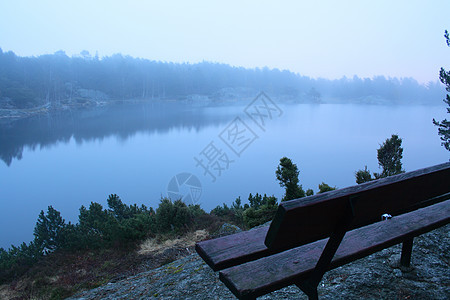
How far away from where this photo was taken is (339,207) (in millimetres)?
1273

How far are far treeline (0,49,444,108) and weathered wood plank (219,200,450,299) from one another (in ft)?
207

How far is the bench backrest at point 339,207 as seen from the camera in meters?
1.17

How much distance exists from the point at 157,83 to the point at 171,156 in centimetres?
5401

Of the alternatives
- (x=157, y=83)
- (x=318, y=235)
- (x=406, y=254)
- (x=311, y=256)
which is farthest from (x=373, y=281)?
(x=157, y=83)

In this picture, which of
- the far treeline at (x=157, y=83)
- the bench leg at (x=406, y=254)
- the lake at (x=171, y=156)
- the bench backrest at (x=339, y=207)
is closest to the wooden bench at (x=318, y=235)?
the bench backrest at (x=339, y=207)

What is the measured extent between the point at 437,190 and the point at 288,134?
131 feet

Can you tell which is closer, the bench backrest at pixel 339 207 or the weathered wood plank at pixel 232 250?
the bench backrest at pixel 339 207

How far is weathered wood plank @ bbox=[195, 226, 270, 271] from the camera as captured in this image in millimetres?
1511

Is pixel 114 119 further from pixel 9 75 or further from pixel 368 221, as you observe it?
A: pixel 368 221

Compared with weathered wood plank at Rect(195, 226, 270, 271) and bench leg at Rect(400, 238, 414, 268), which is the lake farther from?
weathered wood plank at Rect(195, 226, 270, 271)

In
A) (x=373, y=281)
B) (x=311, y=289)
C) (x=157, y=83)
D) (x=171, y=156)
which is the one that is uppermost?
(x=157, y=83)

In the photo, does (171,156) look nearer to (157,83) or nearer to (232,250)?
(232,250)

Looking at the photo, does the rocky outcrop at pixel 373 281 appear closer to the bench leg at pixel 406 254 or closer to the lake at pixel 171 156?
the bench leg at pixel 406 254

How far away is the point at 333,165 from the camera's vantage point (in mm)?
26281
